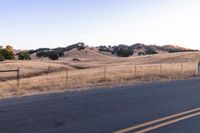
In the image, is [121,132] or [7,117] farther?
[7,117]

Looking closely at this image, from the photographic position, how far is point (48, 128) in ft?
29.7

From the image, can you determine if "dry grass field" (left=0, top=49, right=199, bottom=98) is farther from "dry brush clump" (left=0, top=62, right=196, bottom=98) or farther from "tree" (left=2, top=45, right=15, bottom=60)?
"tree" (left=2, top=45, right=15, bottom=60)

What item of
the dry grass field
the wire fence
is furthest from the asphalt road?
the wire fence

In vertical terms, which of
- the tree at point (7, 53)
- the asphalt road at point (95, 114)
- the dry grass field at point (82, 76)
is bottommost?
the dry grass field at point (82, 76)

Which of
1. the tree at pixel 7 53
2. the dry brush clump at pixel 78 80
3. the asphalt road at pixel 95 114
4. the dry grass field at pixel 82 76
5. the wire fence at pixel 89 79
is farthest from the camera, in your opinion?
the tree at pixel 7 53

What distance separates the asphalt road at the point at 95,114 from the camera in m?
9.19

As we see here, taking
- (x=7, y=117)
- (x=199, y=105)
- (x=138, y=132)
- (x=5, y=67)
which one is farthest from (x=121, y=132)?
(x=5, y=67)

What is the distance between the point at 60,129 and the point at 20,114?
2537mm

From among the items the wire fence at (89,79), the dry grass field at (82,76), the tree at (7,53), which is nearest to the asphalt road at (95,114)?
the dry grass field at (82,76)

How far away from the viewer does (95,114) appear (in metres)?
11.2

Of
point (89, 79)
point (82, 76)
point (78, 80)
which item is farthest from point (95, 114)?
point (82, 76)

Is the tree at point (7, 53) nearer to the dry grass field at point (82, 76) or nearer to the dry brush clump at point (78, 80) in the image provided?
the dry grass field at point (82, 76)

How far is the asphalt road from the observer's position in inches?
362

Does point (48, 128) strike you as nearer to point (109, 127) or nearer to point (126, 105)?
point (109, 127)
